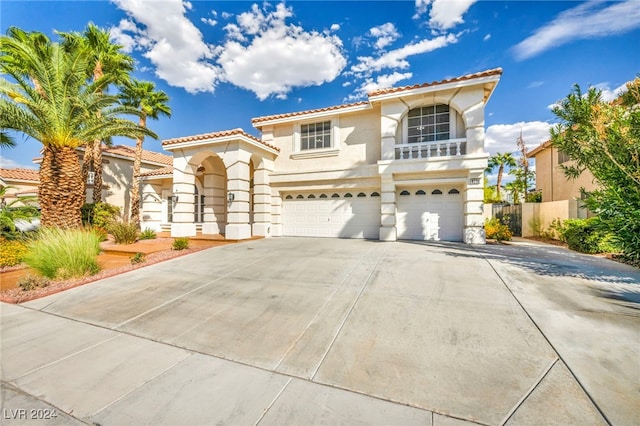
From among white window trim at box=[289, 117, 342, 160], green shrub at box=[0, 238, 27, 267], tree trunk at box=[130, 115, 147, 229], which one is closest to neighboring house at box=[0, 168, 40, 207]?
tree trunk at box=[130, 115, 147, 229]

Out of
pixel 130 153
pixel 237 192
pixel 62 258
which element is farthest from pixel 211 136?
pixel 130 153

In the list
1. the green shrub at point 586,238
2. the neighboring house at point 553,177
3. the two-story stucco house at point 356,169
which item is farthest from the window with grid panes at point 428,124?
the neighboring house at point 553,177

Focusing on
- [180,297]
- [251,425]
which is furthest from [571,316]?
[180,297]

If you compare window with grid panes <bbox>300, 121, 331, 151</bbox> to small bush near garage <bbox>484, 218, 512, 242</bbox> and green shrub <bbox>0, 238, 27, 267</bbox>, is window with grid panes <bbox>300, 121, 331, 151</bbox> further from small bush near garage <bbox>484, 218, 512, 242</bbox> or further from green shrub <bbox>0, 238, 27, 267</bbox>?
green shrub <bbox>0, 238, 27, 267</bbox>

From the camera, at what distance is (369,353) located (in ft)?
10.2

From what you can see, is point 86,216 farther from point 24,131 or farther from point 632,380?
point 632,380

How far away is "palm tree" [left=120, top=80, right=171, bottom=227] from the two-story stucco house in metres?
5.06

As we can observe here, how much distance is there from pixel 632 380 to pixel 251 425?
373 centimetres

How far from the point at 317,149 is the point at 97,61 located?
14.1m

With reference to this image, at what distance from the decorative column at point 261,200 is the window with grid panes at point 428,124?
7.39 metres

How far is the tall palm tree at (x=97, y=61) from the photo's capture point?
14.2m

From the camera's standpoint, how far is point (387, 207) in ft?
38.1

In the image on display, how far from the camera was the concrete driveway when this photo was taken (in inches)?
90.2

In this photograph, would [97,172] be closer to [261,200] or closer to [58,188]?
[58,188]
